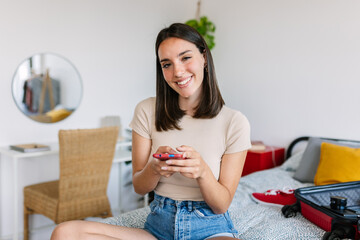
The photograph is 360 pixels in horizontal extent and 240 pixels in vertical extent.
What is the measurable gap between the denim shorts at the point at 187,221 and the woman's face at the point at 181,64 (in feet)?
1.32

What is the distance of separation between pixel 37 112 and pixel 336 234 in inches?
95.1

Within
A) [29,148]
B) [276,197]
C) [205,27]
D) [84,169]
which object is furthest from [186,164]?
[205,27]

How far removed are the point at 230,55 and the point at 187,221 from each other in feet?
8.66

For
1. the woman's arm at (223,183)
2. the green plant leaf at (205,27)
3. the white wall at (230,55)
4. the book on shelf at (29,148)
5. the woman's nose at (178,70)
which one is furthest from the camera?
the green plant leaf at (205,27)

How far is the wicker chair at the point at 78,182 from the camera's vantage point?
2209mm

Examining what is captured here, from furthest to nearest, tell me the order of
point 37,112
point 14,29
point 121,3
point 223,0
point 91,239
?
1. point 223,0
2. point 121,3
3. point 37,112
4. point 14,29
5. point 91,239

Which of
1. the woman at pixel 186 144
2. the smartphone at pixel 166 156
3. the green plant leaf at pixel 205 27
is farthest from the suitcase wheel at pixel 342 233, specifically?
the green plant leaf at pixel 205 27

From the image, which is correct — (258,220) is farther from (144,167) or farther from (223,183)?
(144,167)

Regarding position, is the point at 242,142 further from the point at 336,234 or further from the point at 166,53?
the point at 336,234

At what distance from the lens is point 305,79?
113 inches

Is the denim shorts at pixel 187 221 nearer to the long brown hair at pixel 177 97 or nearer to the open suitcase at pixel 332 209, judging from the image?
the long brown hair at pixel 177 97

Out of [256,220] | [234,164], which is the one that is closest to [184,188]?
[234,164]

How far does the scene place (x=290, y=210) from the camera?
168 cm

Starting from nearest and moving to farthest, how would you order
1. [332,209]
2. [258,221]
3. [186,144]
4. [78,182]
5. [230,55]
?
[186,144] → [332,209] → [258,221] → [78,182] → [230,55]
